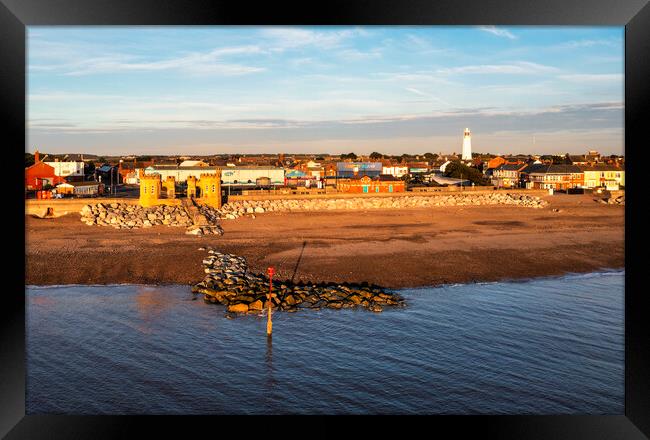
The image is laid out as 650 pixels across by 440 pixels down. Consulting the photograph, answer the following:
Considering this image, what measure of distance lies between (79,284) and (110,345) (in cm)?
642

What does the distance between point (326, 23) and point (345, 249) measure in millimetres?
17641

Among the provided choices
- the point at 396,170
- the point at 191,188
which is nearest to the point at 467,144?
the point at 396,170

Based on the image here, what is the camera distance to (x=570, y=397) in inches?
404

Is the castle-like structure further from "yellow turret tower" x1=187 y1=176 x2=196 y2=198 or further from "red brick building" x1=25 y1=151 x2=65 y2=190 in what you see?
"red brick building" x1=25 y1=151 x2=65 y2=190

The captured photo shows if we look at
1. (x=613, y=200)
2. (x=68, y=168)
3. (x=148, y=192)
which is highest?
(x=68, y=168)

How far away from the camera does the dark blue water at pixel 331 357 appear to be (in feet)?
32.9

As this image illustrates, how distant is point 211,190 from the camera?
34.5m

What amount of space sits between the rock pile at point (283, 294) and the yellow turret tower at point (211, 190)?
15.8 meters

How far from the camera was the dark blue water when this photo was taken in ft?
32.9

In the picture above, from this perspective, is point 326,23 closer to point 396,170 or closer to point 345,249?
point 345,249

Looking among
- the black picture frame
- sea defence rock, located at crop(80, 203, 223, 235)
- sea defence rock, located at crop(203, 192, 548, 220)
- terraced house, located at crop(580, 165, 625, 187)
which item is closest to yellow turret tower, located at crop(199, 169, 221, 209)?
sea defence rock, located at crop(203, 192, 548, 220)

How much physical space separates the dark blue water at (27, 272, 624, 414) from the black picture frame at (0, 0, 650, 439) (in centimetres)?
375
